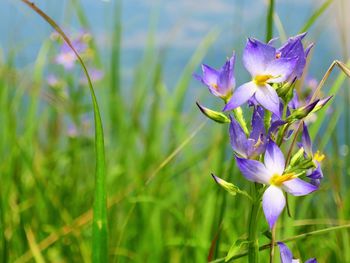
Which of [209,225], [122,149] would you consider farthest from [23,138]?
[209,225]

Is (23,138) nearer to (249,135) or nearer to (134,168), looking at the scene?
(134,168)

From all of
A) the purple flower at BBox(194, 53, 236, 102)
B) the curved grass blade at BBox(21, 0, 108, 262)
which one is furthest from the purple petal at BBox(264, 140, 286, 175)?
the curved grass blade at BBox(21, 0, 108, 262)

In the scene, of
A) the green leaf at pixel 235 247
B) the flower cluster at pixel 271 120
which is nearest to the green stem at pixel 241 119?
the flower cluster at pixel 271 120

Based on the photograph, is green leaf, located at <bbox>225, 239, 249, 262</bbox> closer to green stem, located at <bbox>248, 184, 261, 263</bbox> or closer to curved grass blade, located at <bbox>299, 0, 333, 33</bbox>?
green stem, located at <bbox>248, 184, 261, 263</bbox>

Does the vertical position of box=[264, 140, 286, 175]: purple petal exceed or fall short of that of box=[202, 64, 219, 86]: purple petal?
it falls short

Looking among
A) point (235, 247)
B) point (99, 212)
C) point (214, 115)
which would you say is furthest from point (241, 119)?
point (99, 212)

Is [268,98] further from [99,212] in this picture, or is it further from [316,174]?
[99,212]
